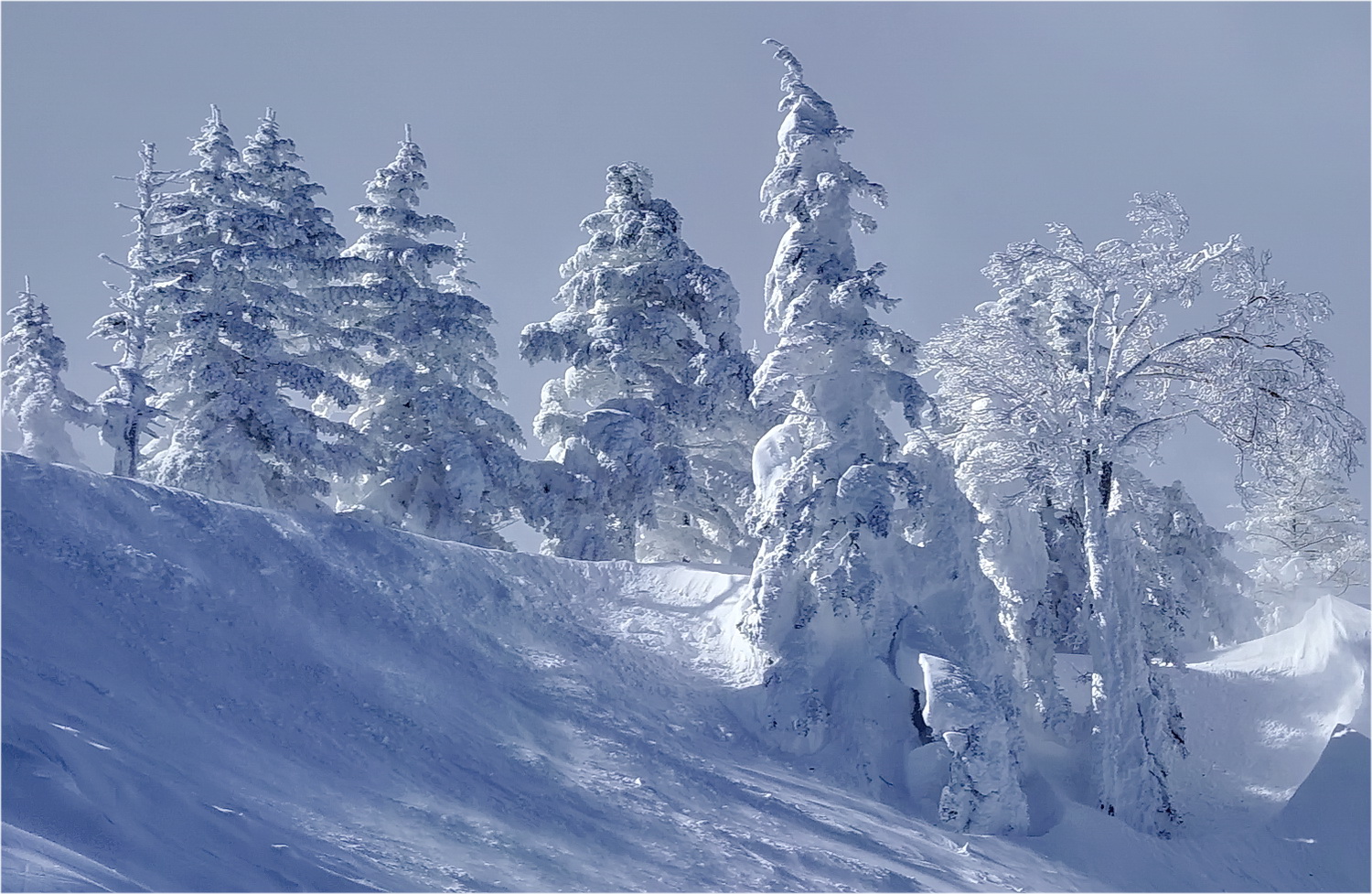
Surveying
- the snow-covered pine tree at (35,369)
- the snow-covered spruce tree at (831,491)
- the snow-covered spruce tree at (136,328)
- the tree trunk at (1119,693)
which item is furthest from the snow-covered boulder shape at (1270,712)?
the snow-covered pine tree at (35,369)

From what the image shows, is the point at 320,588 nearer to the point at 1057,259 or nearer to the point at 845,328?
the point at 845,328

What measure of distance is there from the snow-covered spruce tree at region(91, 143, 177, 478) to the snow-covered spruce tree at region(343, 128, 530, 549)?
187 inches

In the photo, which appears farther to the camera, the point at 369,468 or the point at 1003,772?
the point at 369,468

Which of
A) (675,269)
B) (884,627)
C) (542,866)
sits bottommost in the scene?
(542,866)

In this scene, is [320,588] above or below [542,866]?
above

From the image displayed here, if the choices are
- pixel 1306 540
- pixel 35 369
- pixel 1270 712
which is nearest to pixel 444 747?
pixel 1270 712

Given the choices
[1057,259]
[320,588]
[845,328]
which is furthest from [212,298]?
[1057,259]

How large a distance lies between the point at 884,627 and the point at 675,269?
36.9 feet

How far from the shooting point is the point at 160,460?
1027 inches

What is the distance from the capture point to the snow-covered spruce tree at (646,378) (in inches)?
1055

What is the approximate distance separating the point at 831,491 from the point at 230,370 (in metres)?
14.0

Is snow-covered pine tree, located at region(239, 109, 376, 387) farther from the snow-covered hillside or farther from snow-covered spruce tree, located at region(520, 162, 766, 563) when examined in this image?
the snow-covered hillside

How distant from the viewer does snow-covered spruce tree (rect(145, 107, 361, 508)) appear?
80.5 feet

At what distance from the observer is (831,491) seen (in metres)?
20.4
